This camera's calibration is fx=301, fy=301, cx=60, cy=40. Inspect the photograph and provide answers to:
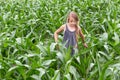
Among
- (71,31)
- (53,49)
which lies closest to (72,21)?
(71,31)

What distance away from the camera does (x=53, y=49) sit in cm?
400

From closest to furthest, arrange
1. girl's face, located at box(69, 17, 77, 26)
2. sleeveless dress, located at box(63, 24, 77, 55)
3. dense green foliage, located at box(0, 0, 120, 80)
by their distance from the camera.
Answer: dense green foliage, located at box(0, 0, 120, 80) < girl's face, located at box(69, 17, 77, 26) < sleeveless dress, located at box(63, 24, 77, 55)

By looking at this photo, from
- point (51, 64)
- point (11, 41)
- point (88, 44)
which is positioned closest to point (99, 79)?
point (51, 64)

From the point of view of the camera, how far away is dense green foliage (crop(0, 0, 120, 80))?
353 centimetres

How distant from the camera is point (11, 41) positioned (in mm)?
4551

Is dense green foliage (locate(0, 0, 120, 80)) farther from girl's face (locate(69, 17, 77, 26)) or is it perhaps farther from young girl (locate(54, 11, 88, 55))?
girl's face (locate(69, 17, 77, 26))

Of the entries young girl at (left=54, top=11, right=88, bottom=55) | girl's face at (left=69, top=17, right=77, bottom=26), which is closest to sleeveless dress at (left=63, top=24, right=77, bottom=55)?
young girl at (left=54, top=11, right=88, bottom=55)

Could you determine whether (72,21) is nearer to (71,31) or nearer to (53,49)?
(71,31)

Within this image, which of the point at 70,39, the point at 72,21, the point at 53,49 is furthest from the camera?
the point at 53,49

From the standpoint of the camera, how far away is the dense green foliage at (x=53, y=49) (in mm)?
3533

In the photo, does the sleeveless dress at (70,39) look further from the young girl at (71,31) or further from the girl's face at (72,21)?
the girl's face at (72,21)

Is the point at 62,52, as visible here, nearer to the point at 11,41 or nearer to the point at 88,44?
the point at 88,44

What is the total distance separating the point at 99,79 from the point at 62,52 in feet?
2.53

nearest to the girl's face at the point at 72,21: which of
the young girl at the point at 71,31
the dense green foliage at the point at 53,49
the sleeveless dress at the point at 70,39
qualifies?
the young girl at the point at 71,31
